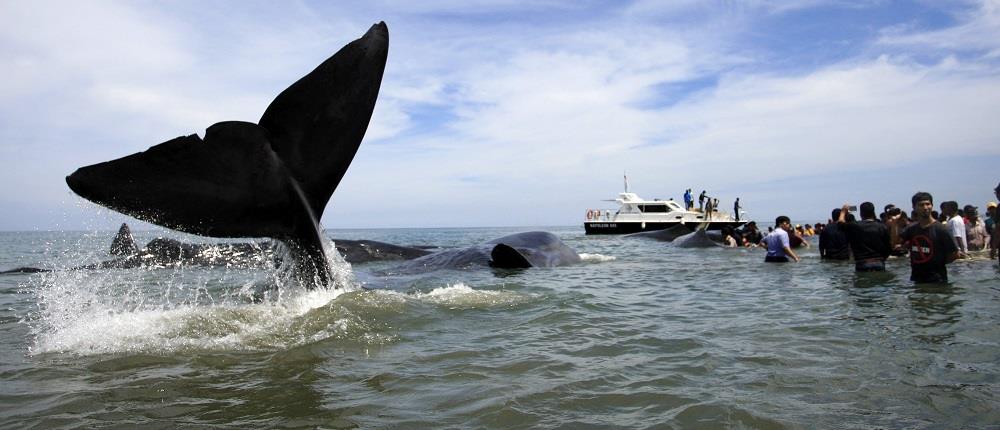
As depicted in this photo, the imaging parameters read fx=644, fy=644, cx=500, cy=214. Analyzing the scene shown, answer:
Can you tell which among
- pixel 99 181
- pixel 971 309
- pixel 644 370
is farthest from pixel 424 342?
Result: pixel 971 309

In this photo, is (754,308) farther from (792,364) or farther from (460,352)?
(460,352)

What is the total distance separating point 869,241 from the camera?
11.2 meters

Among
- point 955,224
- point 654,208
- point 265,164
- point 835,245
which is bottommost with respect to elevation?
point 835,245

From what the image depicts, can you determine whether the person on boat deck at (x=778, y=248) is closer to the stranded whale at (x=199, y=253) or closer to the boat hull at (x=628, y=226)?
the stranded whale at (x=199, y=253)

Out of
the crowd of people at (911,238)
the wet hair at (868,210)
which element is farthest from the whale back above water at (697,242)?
the wet hair at (868,210)

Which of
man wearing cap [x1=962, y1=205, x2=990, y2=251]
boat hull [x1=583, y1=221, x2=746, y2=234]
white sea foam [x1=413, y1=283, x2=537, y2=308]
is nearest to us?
white sea foam [x1=413, y1=283, x2=537, y2=308]

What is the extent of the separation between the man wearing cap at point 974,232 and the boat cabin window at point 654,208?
107 feet

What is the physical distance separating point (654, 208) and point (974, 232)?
33404mm

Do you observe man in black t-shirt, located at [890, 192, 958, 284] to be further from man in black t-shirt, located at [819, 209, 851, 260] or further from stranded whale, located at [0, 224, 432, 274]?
stranded whale, located at [0, 224, 432, 274]

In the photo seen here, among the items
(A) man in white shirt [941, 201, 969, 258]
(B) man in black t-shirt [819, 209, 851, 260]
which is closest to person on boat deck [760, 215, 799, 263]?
(B) man in black t-shirt [819, 209, 851, 260]

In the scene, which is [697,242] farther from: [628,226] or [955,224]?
[628,226]

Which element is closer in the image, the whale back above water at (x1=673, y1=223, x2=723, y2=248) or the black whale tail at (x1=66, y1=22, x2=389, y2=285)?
the black whale tail at (x1=66, y1=22, x2=389, y2=285)

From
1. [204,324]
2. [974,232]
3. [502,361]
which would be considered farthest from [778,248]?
[204,324]

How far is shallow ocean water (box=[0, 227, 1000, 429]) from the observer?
3.46 metres
